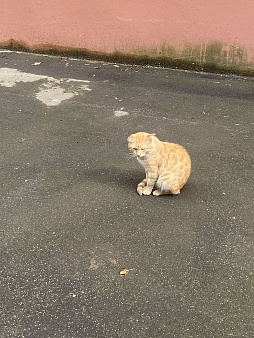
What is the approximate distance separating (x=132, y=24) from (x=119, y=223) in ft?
19.4

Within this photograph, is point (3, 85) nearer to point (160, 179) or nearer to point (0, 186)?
point (0, 186)

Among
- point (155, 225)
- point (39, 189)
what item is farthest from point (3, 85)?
point (155, 225)

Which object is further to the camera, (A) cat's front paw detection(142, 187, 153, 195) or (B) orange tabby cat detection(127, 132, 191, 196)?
(A) cat's front paw detection(142, 187, 153, 195)

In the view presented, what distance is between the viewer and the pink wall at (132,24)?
8.08m

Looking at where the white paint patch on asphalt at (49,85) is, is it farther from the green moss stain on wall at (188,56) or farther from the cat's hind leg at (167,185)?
the cat's hind leg at (167,185)

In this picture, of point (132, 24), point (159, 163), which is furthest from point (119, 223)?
point (132, 24)

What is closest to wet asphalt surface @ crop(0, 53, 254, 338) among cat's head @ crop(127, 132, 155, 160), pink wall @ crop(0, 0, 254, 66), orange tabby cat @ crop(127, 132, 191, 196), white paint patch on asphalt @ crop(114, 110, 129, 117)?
white paint patch on asphalt @ crop(114, 110, 129, 117)

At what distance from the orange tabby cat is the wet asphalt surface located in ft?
0.55

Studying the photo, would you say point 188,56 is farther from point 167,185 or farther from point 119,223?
point 119,223

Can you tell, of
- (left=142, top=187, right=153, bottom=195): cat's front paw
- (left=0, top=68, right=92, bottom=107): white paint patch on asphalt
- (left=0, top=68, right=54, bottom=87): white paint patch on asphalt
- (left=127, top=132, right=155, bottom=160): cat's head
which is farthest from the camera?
(left=0, top=68, right=54, bottom=87): white paint patch on asphalt

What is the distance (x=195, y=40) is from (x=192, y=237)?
5779mm

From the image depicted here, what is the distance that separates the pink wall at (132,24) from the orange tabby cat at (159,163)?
4745 mm

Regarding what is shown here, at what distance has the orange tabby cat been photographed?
4.34 m

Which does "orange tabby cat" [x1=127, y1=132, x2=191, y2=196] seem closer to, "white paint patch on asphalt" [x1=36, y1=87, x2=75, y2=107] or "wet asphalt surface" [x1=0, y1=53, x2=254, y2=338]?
"wet asphalt surface" [x1=0, y1=53, x2=254, y2=338]
